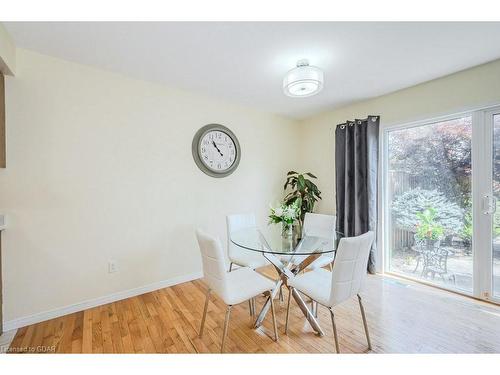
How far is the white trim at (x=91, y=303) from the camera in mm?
1818

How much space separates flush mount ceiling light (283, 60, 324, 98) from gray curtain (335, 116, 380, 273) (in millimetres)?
1335

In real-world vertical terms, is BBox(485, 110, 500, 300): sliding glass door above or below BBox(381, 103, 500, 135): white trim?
below

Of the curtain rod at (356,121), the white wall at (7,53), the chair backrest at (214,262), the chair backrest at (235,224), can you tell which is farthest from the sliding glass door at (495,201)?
the white wall at (7,53)

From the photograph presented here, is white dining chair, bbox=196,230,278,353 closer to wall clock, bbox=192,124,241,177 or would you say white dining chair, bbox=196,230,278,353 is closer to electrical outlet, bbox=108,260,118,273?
electrical outlet, bbox=108,260,118,273

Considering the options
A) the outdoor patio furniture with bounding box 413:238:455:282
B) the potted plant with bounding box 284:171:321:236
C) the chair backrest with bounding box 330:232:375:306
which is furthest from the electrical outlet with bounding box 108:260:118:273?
the outdoor patio furniture with bounding box 413:238:455:282

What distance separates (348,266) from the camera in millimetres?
1385

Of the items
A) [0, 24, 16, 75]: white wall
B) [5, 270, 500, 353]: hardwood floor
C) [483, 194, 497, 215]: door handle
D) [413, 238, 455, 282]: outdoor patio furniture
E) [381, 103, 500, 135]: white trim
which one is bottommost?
[5, 270, 500, 353]: hardwood floor

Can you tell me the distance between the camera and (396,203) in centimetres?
286

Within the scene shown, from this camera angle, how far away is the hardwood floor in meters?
1.59

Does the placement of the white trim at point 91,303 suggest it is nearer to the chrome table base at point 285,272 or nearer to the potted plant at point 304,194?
the chrome table base at point 285,272

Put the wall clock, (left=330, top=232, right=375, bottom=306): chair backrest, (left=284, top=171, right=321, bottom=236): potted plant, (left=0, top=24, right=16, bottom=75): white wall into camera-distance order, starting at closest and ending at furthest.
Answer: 1. (left=330, top=232, right=375, bottom=306): chair backrest
2. (left=0, top=24, right=16, bottom=75): white wall
3. the wall clock
4. (left=284, top=171, right=321, bottom=236): potted plant

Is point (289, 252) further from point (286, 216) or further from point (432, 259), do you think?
point (432, 259)
